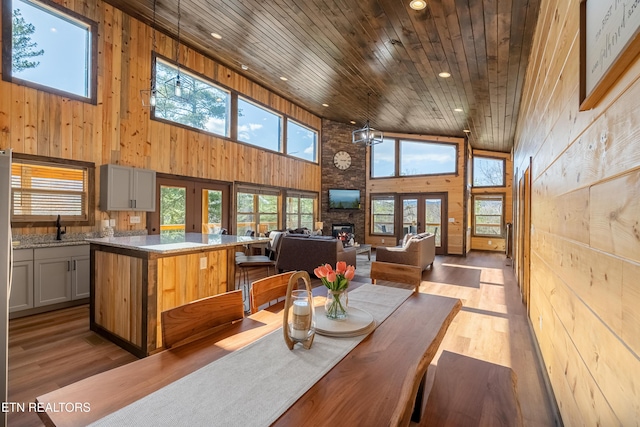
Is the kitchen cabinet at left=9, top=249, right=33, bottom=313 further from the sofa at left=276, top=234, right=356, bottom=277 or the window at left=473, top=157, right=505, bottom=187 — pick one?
the window at left=473, top=157, right=505, bottom=187

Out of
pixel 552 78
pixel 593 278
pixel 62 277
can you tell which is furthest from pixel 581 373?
pixel 62 277

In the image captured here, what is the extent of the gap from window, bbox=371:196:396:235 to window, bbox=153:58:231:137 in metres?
5.59

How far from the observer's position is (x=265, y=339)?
1.28m

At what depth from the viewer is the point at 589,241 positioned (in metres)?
1.31

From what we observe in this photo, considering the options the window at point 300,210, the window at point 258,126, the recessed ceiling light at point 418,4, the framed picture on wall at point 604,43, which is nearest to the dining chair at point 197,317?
the framed picture on wall at point 604,43

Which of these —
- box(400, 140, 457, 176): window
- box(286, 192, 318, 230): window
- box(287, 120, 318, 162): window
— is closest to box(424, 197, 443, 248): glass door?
box(400, 140, 457, 176): window

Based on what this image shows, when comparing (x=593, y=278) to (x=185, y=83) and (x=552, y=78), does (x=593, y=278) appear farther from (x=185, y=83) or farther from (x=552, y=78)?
(x=185, y=83)

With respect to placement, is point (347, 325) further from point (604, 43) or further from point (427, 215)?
point (427, 215)

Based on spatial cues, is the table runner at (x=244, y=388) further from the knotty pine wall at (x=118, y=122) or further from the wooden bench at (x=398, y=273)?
the knotty pine wall at (x=118, y=122)

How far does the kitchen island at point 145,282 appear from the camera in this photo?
105 inches

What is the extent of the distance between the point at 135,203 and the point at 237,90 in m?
3.55

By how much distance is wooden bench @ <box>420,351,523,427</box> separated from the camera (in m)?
1.11

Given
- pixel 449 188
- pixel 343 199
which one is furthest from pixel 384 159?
pixel 449 188

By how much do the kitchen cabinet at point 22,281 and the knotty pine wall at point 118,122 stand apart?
1.37 feet
